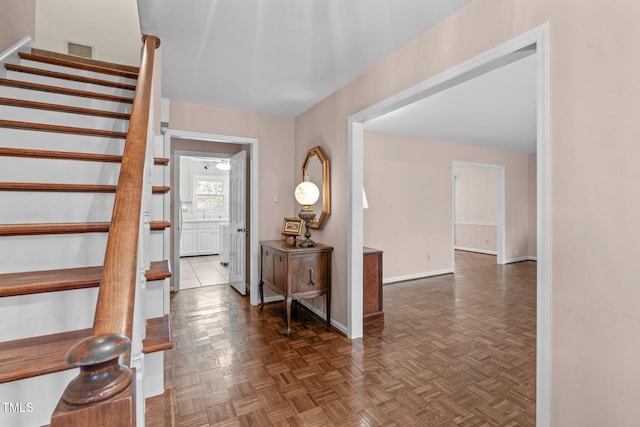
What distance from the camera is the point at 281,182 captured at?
396cm

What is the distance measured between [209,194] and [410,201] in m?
5.49

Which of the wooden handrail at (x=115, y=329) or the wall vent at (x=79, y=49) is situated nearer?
the wooden handrail at (x=115, y=329)

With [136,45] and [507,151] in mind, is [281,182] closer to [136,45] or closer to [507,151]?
[136,45]

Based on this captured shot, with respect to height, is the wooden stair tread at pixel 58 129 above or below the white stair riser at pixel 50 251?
above

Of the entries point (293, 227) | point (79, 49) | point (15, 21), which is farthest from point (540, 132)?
point (79, 49)

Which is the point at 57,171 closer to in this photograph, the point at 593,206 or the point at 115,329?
the point at 115,329

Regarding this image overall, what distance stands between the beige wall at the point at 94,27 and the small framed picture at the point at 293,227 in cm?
257

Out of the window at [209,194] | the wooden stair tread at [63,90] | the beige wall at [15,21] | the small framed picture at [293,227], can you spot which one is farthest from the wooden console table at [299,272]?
the window at [209,194]

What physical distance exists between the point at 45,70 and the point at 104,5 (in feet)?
6.54

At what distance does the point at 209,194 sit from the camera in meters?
8.15

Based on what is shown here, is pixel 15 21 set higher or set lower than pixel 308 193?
higher

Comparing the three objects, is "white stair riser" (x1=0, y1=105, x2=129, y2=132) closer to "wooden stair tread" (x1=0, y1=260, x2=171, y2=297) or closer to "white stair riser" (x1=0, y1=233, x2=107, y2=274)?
"white stair riser" (x1=0, y1=233, x2=107, y2=274)

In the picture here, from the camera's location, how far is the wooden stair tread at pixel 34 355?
3.02ft

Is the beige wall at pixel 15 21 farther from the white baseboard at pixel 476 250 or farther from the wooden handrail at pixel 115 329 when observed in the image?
the white baseboard at pixel 476 250
